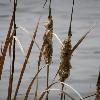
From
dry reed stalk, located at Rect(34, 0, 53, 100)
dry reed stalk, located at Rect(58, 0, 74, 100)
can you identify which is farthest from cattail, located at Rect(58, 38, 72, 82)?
dry reed stalk, located at Rect(34, 0, 53, 100)

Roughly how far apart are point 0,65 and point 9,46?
132 millimetres

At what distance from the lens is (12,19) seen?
8.46 feet

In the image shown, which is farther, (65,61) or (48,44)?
(48,44)

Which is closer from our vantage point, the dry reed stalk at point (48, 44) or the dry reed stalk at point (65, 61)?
the dry reed stalk at point (65, 61)

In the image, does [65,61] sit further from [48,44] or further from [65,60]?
[48,44]

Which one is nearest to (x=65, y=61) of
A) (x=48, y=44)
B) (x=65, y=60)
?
(x=65, y=60)

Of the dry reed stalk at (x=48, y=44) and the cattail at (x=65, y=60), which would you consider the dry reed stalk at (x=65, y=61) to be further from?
the dry reed stalk at (x=48, y=44)

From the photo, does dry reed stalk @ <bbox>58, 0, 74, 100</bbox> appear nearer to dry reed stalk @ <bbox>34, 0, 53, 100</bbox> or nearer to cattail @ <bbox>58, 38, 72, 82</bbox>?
cattail @ <bbox>58, 38, 72, 82</bbox>

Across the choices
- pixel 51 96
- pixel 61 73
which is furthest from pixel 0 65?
pixel 51 96

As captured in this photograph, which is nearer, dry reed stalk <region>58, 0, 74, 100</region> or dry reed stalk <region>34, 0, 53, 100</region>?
dry reed stalk <region>58, 0, 74, 100</region>

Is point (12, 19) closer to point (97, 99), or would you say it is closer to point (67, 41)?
point (67, 41)

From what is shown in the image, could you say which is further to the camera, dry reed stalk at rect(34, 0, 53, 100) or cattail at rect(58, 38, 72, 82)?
dry reed stalk at rect(34, 0, 53, 100)

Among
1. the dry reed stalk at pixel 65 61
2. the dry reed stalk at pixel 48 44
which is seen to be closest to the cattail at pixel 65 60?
the dry reed stalk at pixel 65 61

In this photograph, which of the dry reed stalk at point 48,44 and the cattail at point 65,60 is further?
the dry reed stalk at point 48,44
